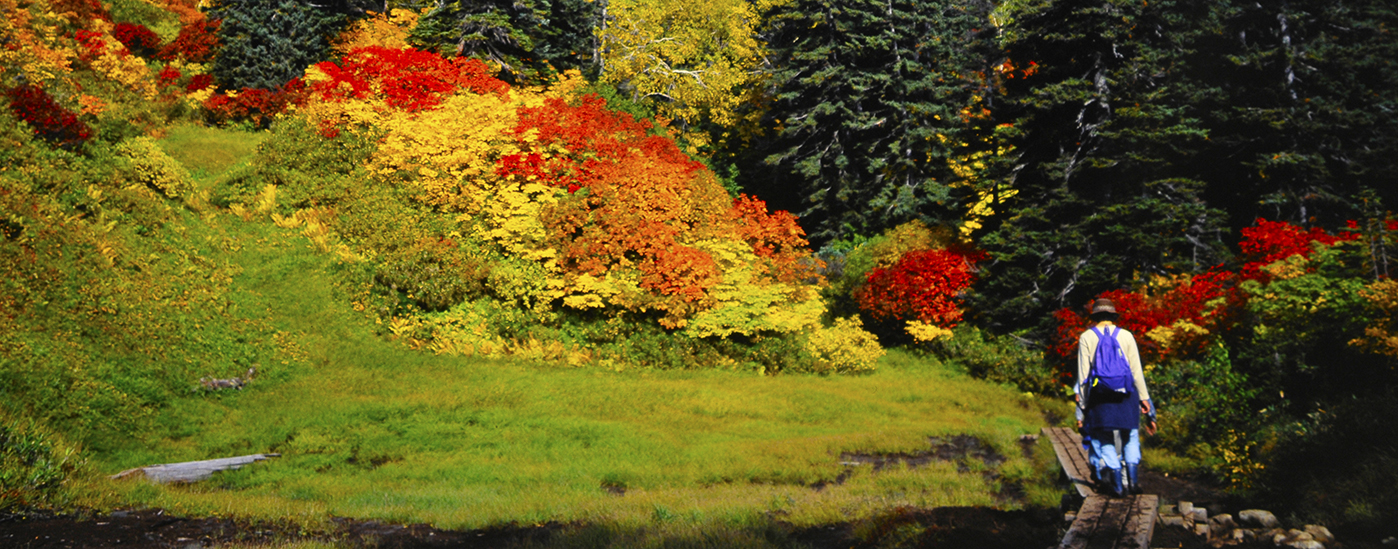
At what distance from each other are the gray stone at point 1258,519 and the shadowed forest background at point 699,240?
1.86 feet

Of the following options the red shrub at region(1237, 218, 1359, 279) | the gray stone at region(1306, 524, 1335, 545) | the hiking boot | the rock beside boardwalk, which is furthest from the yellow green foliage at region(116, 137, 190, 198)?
the red shrub at region(1237, 218, 1359, 279)

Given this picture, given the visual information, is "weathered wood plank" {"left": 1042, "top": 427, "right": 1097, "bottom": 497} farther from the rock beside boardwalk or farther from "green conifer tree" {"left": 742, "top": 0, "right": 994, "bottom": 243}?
"green conifer tree" {"left": 742, "top": 0, "right": 994, "bottom": 243}

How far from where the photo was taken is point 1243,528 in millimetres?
7184

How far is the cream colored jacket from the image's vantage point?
7113mm

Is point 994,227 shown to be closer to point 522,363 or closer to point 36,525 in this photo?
point 522,363

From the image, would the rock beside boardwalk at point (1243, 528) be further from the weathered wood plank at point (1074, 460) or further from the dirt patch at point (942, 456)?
the dirt patch at point (942, 456)

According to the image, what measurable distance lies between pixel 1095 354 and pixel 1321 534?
2219mm

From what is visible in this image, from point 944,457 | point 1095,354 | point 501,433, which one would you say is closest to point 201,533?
point 501,433

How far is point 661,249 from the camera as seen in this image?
18.0 metres

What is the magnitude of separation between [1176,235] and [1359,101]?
4.16 metres

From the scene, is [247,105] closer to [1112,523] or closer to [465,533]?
[465,533]

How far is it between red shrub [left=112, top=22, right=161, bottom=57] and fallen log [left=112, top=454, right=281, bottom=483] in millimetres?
26620

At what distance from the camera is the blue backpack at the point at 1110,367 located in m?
7.05

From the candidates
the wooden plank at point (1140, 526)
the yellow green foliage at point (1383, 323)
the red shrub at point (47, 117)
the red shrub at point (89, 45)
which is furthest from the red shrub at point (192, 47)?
the yellow green foliage at point (1383, 323)
